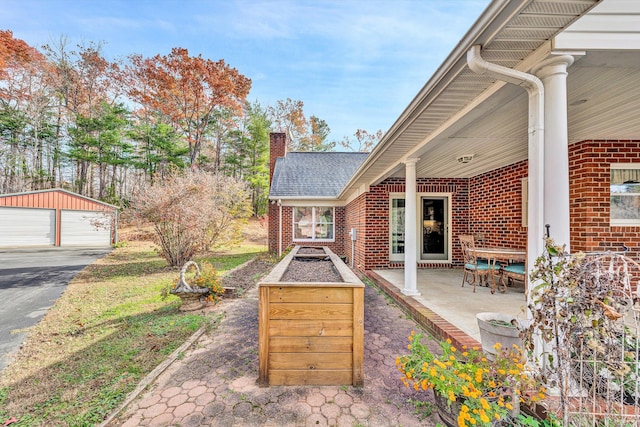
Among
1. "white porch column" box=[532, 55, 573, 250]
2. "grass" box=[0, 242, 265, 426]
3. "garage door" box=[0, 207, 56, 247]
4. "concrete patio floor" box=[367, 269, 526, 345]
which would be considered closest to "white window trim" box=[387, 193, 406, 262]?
Answer: "concrete patio floor" box=[367, 269, 526, 345]

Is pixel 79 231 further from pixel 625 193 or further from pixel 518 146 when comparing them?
pixel 625 193

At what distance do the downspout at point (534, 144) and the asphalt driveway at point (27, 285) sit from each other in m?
5.55

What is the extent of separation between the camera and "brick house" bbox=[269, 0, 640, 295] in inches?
70.4

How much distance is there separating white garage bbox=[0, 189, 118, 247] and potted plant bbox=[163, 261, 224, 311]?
1055cm

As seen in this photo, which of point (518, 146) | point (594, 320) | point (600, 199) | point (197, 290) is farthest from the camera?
point (197, 290)

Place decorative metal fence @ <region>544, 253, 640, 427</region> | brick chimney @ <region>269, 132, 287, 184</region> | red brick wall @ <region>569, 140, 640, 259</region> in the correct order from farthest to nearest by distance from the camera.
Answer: brick chimney @ <region>269, 132, 287, 184</region>
red brick wall @ <region>569, 140, 640, 259</region>
decorative metal fence @ <region>544, 253, 640, 427</region>

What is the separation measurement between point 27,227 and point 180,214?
12012mm

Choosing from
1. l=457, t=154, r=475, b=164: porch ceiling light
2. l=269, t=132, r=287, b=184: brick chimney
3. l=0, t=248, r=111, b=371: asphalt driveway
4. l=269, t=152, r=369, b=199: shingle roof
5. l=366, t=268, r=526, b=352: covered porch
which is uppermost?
l=269, t=132, r=287, b=184: brick chimney

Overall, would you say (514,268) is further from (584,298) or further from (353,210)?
(353,210)

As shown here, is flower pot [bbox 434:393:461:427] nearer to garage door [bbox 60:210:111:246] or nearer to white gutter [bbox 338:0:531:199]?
white gutter [bbox 338:0:531:199]

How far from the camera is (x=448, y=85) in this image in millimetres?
2291

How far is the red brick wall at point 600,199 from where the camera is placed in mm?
4008

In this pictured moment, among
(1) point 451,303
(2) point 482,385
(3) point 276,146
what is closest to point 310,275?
(2) point 482,385

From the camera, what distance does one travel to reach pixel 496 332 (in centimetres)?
225
